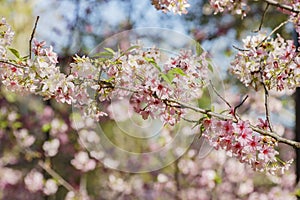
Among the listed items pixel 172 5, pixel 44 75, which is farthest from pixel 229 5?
pixel 44 75

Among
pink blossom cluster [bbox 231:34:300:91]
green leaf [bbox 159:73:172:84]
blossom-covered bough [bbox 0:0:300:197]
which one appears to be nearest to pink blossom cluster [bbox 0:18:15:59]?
blossom-covered bough [bbox 0:0:300:197]

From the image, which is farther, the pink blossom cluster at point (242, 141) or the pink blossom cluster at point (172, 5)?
the pink blossom cluster at point (172, 5)

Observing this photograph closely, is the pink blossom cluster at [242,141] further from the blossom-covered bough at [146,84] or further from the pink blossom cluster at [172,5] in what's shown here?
the pink blossom cluster at [172,5]

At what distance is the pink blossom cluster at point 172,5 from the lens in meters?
1.54

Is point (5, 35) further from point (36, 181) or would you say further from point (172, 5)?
point (36, 181)

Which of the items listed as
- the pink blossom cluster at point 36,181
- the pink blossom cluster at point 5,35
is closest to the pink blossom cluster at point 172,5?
the pink blossom cluster at point 5,35

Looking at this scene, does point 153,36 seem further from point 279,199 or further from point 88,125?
point 279,199

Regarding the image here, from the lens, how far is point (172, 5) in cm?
155

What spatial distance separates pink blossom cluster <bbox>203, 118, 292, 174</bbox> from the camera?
1.40m

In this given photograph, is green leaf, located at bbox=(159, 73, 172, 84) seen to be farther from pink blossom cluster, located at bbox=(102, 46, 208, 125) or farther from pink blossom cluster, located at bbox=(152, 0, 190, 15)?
pink blossom cluster, located at bbox=(152, 0, 190, 15)

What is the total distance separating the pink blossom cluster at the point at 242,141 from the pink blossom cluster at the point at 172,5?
355mm

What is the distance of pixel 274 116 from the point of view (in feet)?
16.4

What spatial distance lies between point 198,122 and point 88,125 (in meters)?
3.17

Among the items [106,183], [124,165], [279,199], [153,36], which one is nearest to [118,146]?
[124,165]
